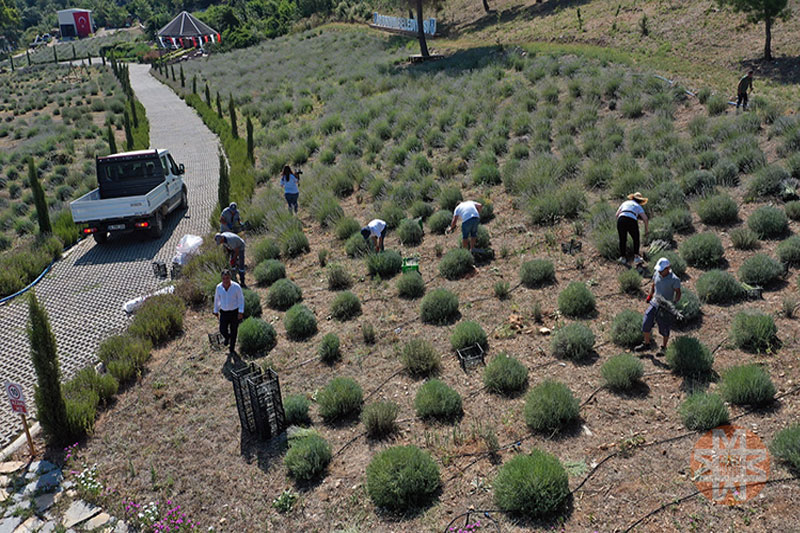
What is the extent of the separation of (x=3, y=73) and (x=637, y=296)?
9347cm

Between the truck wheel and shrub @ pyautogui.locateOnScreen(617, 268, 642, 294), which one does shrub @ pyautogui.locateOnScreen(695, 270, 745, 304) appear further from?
the truck wheel

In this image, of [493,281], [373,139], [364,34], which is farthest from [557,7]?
[493,281]

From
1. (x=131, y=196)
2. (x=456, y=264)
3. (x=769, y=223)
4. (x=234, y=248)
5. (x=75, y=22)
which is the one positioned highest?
(x=75, y=22)

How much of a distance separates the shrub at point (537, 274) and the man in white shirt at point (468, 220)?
150 centimetres

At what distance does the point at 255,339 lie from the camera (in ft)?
34.6

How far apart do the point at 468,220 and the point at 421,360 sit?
408cm

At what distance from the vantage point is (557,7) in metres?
49.3

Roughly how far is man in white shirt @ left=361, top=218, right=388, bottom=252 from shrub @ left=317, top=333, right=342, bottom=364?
378 cm

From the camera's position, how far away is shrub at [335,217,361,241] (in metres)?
15.6

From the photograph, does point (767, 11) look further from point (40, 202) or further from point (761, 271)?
point (40, 202)

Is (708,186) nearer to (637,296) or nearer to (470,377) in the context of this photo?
(637,296)

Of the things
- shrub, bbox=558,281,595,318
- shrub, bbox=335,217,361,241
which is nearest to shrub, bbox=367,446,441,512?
shrub, bbox=558,281,595,318

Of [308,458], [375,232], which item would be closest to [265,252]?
[375,232]

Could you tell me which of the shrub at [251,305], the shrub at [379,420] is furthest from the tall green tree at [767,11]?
the shrub at [379,420]
